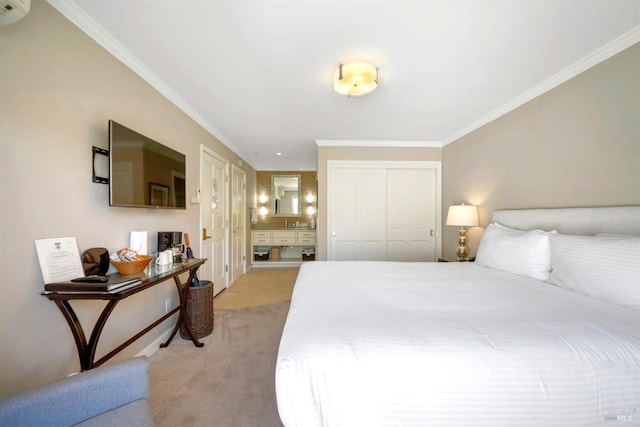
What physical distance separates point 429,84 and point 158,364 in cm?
343

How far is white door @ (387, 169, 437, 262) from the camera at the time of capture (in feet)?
12.5

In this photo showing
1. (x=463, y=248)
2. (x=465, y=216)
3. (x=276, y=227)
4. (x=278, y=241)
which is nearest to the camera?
(x=465, y=216)

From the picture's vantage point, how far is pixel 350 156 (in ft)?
12.4

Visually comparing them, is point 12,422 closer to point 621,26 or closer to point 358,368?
point 358,368

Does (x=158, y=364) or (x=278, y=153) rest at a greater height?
(x=278, y=153)

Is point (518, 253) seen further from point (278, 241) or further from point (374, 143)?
point (278, 241)

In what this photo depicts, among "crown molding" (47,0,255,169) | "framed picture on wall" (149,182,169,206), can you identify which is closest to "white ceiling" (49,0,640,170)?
"crown molding" (47,0,255,169)

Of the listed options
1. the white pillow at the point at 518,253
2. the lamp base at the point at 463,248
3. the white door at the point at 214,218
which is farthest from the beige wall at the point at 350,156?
the white pillow at the point at 518,253

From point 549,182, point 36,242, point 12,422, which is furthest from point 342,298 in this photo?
point 549,182

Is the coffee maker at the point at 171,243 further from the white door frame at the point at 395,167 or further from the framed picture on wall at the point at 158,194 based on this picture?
the white door frame at the point at 395,167

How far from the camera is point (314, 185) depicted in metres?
5.82

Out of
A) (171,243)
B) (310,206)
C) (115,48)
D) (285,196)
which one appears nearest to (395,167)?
(310,206)

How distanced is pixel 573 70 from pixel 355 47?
1.83 m

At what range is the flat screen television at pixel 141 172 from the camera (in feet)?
5.15
